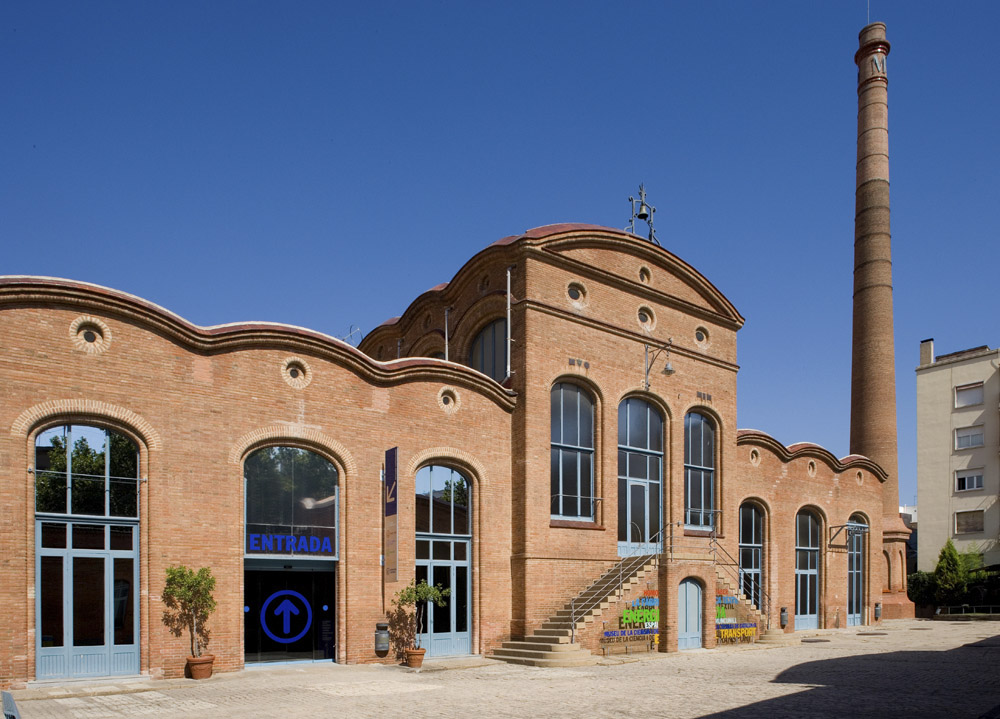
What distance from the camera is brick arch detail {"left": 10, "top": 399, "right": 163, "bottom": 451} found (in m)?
15.6

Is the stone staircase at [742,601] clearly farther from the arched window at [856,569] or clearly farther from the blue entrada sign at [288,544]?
the blue entrada sign at [288,544]

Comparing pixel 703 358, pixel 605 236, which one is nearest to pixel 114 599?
pixel 605 236

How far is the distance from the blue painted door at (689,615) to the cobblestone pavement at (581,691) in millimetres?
1971

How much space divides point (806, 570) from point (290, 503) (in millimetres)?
20495

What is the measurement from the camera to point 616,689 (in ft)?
51.9

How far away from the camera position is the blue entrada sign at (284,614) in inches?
728

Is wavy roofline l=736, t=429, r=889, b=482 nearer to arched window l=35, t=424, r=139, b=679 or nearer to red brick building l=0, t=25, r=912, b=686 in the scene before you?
red brick building l=0, t=25, r=912, b=686

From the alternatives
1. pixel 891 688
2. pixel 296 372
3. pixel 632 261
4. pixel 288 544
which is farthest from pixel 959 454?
pixel 288 544

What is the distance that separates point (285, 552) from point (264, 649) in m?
1.95

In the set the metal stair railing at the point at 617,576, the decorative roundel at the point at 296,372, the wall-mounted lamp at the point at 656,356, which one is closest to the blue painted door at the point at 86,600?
the decorative roundel at the point at 296,372

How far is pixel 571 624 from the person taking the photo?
69.0 ft

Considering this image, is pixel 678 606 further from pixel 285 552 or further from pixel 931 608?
pixel 931 608

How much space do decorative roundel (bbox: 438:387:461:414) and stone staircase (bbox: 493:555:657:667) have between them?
5472 millimetres

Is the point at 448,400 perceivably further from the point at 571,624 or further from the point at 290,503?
the point at 571,624
